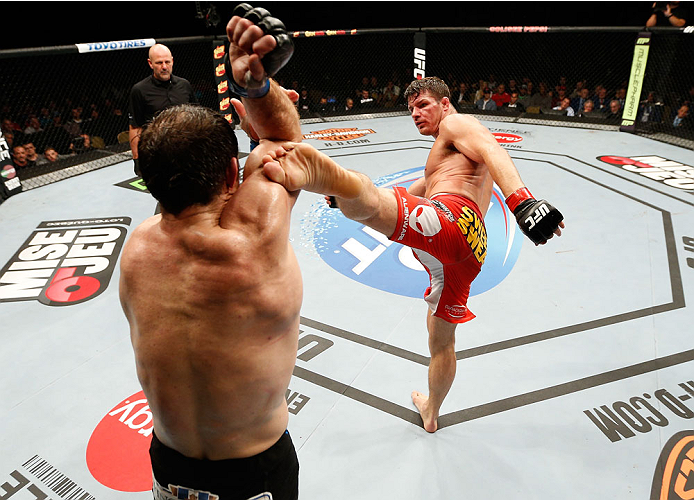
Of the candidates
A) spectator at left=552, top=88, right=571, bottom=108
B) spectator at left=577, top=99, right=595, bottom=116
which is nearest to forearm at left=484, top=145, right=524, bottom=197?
spectator at left=577, top=99, right=595, bottom=116

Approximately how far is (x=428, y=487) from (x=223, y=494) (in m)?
1.08

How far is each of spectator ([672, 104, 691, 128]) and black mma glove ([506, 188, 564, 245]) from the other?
635cm

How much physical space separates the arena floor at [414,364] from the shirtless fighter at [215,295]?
37.7 inches

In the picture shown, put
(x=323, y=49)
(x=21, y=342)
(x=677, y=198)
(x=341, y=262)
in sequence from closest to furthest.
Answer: (x=21, y=342) → (x=341, y=262) → (x=677, y=198) → (x=323, y=49)

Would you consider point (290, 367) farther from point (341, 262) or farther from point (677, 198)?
point (677, 198)

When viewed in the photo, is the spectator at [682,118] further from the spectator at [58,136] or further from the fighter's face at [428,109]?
the spectator at [58,136]

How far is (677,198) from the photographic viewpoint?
4434mm

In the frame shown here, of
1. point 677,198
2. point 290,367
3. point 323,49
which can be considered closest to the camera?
point 290,367

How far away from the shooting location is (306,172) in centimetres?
117

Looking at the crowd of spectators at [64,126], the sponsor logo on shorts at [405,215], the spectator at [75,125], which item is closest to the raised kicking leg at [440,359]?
the sponsor logo on shorts at [405,215]

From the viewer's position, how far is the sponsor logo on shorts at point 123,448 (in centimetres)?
195

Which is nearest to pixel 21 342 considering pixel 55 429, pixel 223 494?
pixel 55 429

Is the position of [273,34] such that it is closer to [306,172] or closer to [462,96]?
[306,172]

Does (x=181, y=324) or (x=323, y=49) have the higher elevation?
(x=323, y=49)
